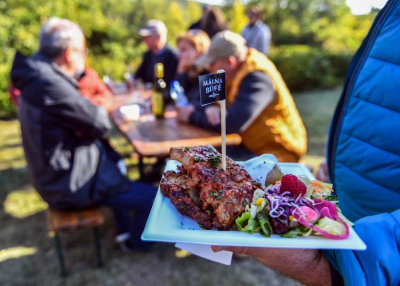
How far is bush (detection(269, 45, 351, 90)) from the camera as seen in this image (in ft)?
38.0

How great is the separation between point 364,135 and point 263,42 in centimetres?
674

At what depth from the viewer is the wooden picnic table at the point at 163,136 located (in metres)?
2.66

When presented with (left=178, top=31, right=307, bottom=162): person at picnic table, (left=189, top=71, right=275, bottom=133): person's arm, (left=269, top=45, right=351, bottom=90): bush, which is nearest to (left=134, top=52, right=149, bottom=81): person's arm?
(left=178, top=31, right=307, bottom=162): person at picnic table

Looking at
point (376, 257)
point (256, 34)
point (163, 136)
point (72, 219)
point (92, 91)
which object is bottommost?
point (72, 219)

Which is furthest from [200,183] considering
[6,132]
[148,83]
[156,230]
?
[6,132]

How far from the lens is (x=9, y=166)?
5109 mm

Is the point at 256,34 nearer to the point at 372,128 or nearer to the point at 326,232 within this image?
the point at 372,128

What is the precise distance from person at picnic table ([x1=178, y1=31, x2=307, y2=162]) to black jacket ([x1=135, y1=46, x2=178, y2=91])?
2127 millimetres

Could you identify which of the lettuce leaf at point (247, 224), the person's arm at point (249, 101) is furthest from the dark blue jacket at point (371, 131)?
the person's arm at point (249, 101)

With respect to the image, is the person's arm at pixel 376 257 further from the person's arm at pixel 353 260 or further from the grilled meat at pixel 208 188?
the grilled meat at pixel 208 188

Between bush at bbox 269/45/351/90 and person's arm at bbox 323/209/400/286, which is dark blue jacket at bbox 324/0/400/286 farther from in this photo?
bush at bbox 269/45/351/90

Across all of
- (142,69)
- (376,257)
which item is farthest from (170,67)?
(376,257)

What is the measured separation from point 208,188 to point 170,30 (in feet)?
53.0

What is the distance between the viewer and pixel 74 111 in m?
2.53
